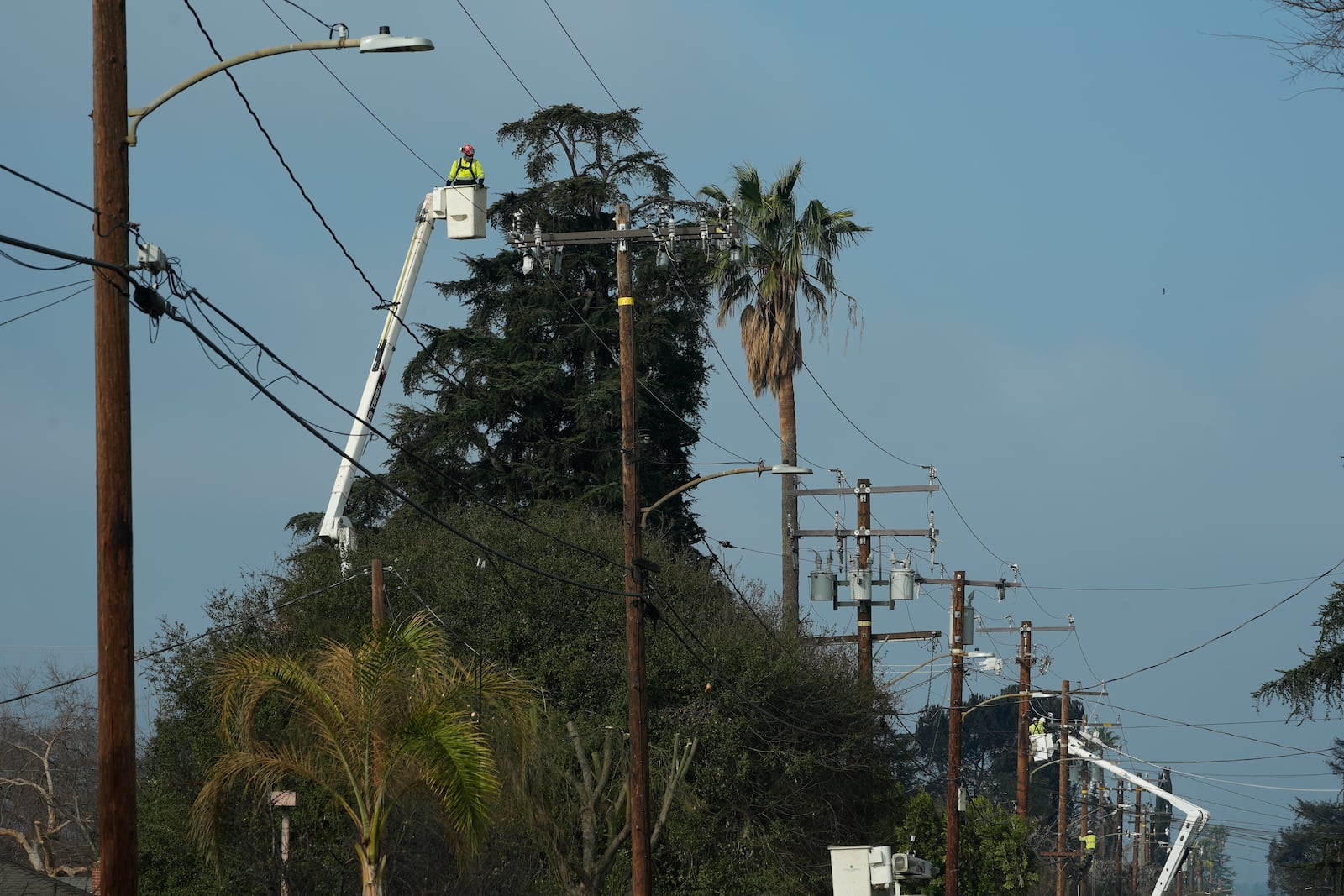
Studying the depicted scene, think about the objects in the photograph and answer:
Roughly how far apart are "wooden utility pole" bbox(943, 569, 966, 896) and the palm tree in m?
21.7

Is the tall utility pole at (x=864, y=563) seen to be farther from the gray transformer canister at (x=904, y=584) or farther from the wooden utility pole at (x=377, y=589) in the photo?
the wooden utility pole at (x=377, y=589)

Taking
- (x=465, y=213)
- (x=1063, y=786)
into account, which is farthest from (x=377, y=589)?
(x=1063, y=786)

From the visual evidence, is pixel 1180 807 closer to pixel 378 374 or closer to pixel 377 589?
pixel 378 374

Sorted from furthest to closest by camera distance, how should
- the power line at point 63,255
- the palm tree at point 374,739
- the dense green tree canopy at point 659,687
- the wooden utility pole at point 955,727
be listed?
the wooden utility pole at point 955,727, the dense green tree canopy at point 659,687, the palm tree at point 374,739, the power line at point 63,255

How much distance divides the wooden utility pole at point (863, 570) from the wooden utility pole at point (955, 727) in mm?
2161

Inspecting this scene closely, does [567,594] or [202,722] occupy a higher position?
[567,594]

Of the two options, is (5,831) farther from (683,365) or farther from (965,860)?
(965,860)

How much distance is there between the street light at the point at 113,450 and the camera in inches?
405

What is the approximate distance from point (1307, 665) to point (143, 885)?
2412 centimetres

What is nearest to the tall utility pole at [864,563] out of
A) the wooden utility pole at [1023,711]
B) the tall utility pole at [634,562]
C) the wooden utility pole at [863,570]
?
the wooden utility pole at [863,570]

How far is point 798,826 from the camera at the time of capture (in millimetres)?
34406

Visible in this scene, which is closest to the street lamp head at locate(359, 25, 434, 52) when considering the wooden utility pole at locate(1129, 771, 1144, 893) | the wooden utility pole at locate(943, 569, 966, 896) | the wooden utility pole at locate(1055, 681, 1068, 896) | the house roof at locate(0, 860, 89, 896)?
the house roof at locate(0, 860, 89, 896)

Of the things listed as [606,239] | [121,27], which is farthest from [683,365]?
[121,27]

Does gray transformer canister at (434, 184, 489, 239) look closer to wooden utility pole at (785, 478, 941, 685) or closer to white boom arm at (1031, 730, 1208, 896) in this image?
wooden utility pole at (785, 478, 941, 685)
